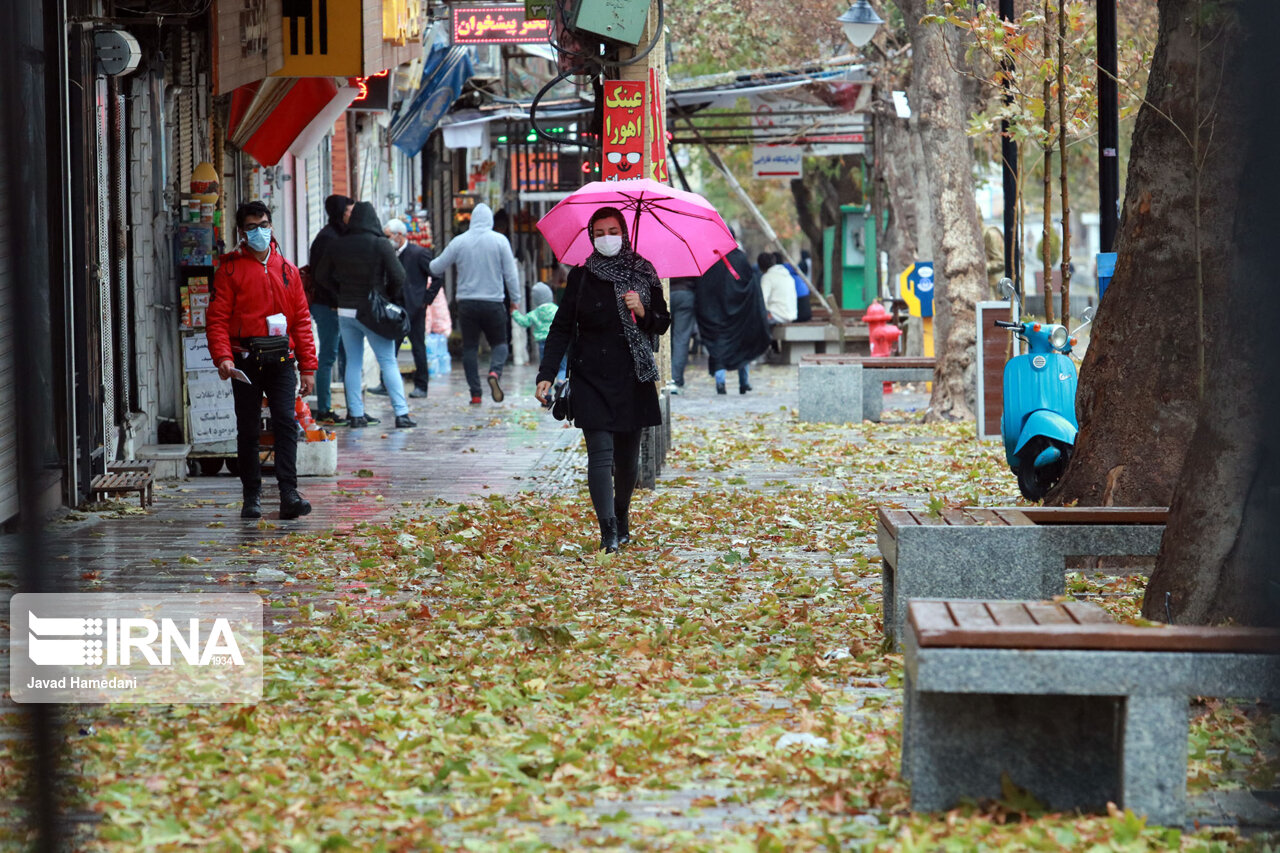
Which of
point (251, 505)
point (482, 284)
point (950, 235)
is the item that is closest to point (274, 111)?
point (482, 284)

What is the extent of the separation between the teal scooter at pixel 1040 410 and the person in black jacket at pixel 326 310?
302 inches

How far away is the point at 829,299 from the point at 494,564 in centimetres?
2015

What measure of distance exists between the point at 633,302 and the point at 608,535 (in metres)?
1.19

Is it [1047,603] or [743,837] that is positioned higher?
[1047,603]

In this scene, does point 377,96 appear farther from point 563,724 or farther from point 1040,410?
point 563,724

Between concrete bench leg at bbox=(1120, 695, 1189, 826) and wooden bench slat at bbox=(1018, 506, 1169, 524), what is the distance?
230 cm

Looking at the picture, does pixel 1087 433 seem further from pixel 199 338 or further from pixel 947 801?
pixel 199 338

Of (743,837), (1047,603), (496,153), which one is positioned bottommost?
(743,837)

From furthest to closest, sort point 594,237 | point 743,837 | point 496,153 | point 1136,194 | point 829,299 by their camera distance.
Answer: point 496,153 < point 829,299 < point 594,237 < point 1136,194 < point 743,837

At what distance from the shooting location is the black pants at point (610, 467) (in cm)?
903

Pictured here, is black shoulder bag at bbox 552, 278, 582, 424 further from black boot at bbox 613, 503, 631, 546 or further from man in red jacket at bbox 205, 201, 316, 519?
man in red jacket at bbox 205, 201, 316, 519

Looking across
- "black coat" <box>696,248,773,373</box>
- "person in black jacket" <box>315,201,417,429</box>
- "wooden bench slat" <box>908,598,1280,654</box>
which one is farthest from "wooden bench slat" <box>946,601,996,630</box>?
"black coat" <box>696,248,773,373</box>

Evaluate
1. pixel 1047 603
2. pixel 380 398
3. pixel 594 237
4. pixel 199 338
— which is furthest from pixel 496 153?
pixel 1047 603

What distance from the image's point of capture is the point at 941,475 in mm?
12703
